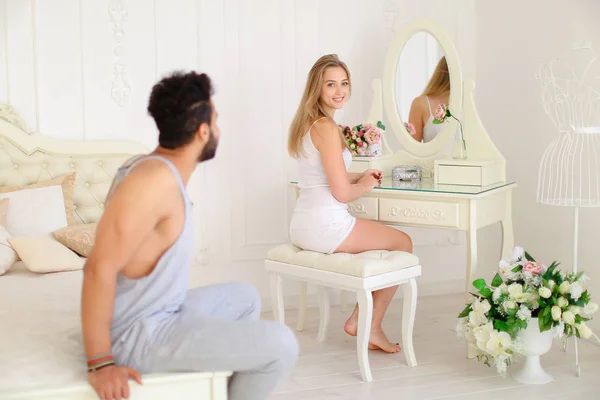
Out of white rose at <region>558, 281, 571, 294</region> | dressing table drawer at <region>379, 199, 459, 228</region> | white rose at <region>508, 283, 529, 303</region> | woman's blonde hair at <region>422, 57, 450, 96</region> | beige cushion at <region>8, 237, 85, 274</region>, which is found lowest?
white rose at <region>508, 283, 529, 303</region>

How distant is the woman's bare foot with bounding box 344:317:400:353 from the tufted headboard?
1388 mm

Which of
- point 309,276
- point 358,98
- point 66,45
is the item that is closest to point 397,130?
point 358,98

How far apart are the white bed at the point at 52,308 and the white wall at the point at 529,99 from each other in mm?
2117

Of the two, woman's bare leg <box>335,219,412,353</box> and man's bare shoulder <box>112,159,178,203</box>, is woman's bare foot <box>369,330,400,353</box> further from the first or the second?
man's bare shoulder <box>112,159,178,203</box>

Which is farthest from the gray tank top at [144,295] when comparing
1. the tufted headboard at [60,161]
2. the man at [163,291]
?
the tufted headboard at [60,161]

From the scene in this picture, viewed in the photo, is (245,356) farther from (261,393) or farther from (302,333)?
(302,333)

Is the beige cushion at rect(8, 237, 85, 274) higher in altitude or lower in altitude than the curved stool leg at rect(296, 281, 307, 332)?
higher

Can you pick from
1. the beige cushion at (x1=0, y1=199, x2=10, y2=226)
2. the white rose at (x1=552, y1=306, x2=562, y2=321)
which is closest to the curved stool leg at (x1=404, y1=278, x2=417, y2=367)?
the white rose at (x1=552, y1=306, x2=562, y2=321)

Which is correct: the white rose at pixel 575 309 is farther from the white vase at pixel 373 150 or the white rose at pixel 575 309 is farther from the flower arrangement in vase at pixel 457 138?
the white vase at pixel 373 150

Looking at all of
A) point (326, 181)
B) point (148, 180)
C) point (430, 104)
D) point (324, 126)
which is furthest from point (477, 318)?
point (148, 180)

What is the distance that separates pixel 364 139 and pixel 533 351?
1.39 meters

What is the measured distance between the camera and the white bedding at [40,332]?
2.02 metres

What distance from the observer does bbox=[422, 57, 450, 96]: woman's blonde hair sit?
13.4ft

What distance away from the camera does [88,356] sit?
76.1 inches
